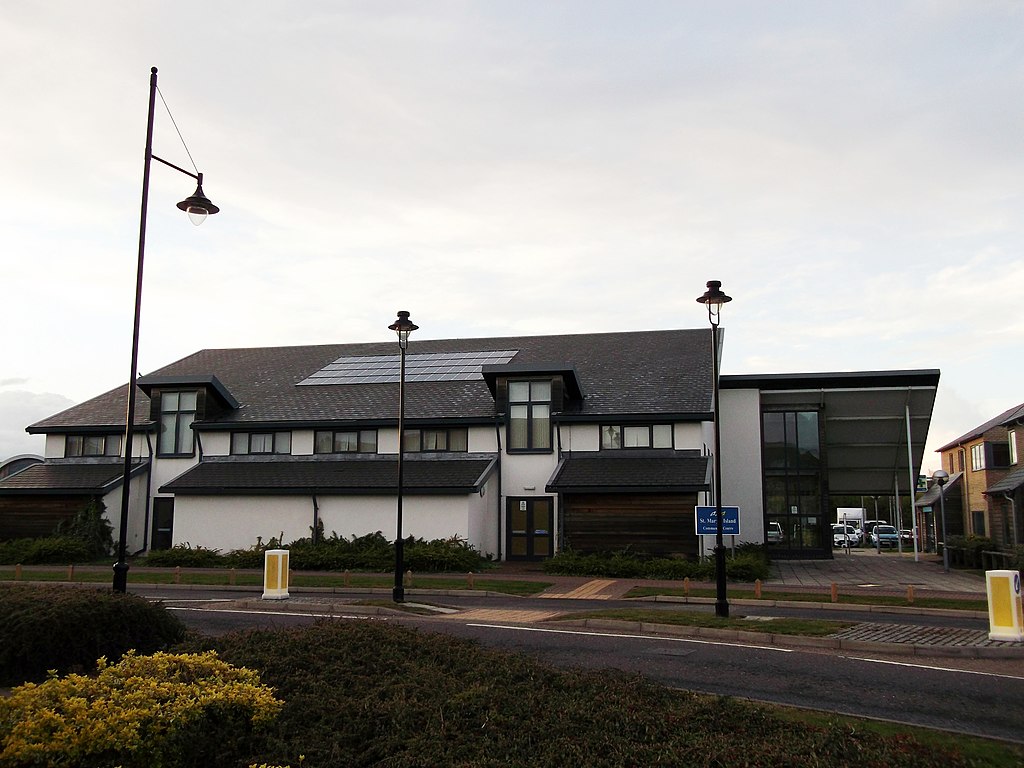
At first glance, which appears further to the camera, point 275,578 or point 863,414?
point 863,414

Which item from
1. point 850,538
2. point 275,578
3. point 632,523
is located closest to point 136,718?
point 275,578

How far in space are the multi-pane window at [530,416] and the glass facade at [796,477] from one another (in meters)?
9.36

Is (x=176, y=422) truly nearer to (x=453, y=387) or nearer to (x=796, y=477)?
(x=453, y=387)

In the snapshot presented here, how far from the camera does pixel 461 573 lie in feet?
91.4

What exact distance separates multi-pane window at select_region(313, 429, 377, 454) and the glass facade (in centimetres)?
1593

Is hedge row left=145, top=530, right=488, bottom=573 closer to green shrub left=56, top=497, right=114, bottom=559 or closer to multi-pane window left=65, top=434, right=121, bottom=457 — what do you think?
green shrub left=56, top=497, right=114, bottom=559

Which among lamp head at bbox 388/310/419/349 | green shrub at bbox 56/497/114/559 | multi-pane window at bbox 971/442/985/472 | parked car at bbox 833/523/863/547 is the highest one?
lamp head at bbox 388/310/419/349

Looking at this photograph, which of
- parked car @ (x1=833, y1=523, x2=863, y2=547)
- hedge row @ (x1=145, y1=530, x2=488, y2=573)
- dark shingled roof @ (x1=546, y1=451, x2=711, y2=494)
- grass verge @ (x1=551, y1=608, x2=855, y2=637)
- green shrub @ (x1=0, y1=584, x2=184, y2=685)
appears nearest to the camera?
green shrub @ (x1=0, y1=584, x2=184, y2=685)

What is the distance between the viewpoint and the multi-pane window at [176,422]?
36.3m

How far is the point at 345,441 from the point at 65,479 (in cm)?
1154

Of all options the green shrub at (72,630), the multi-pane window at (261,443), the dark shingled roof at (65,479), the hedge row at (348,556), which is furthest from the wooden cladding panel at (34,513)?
the green shrub at (72,630)

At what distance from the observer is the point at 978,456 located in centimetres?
4212

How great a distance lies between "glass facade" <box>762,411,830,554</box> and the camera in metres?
35.5

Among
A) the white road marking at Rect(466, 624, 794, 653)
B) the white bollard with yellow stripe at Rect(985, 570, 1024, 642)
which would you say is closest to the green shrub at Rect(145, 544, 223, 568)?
the white road marking at Rect(466, 624, 794, 653)
